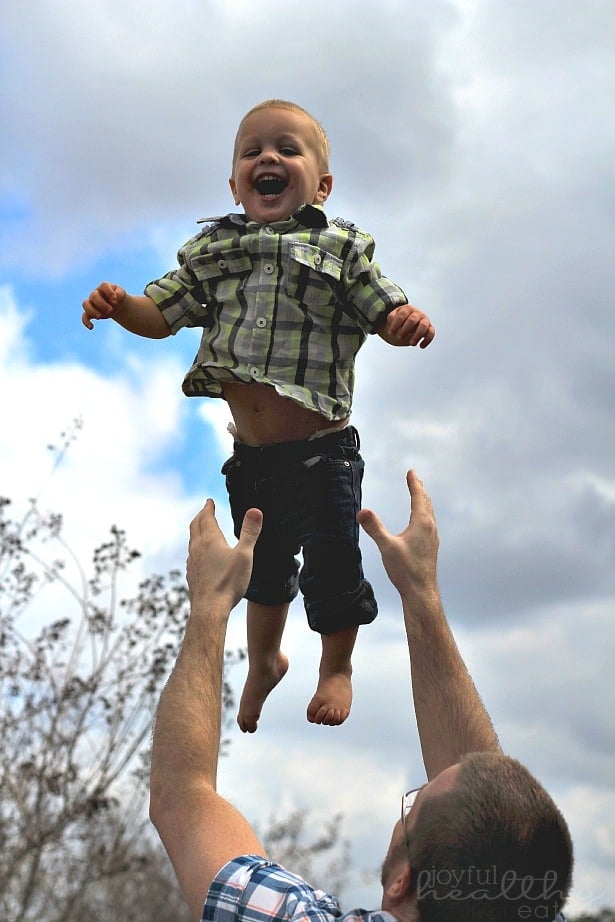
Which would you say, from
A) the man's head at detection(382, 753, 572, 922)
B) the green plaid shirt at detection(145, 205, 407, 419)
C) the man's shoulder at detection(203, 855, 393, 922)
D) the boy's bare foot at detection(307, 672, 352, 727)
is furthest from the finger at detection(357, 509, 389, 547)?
the man's shoulder at detection(203, 855, 393, 922)

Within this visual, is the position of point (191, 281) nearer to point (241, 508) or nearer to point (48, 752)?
point (241, 508)

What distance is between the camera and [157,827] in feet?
9.53

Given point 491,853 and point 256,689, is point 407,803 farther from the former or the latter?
point 256,689

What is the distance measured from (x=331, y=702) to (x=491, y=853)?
1.53 meters

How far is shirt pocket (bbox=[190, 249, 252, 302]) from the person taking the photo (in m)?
4.04

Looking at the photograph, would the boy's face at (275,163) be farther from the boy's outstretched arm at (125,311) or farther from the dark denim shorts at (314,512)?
the dark denim shorts at (314,512)

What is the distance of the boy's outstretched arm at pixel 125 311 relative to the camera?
389 cm

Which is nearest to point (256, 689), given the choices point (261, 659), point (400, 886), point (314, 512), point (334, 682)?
point (261, 659)

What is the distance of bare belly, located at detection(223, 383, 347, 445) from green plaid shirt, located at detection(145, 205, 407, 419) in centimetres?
7

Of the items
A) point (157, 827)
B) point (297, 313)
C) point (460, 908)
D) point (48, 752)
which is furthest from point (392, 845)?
point (48, 752)

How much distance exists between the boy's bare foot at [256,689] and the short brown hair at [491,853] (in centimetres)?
172

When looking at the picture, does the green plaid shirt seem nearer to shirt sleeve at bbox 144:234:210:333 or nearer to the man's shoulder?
shirt sleeve at bbox 144:234:210:333

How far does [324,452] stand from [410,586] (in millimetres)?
720

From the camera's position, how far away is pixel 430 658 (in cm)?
345
